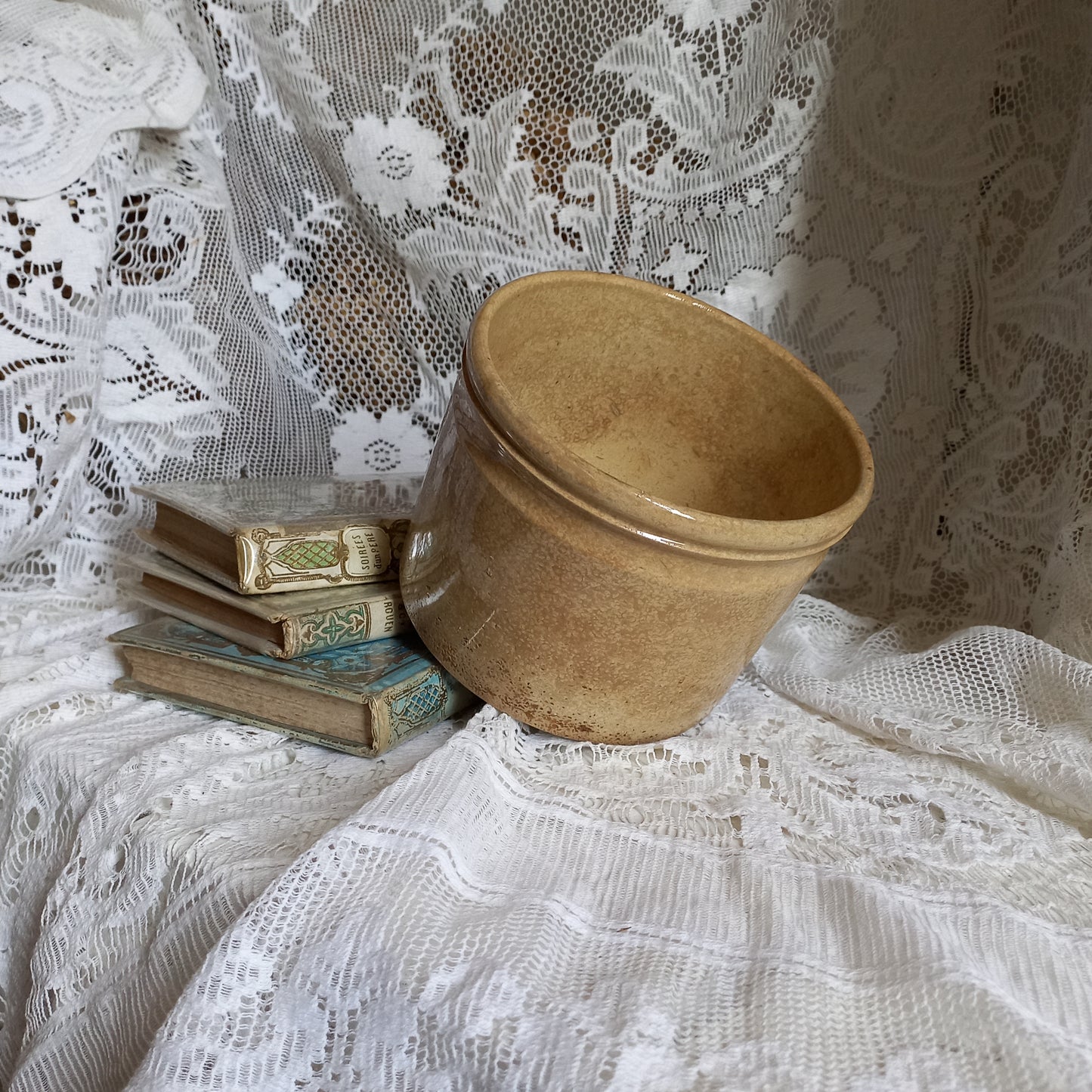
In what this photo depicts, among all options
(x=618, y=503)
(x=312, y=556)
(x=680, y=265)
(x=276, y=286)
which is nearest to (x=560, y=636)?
(x=618, y=503)

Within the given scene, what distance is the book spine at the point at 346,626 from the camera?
681mm

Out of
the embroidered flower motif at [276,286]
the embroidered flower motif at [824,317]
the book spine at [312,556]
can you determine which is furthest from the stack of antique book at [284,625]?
the embroidered flower motif at [824,317]

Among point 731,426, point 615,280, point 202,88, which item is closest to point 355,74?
point 202,88

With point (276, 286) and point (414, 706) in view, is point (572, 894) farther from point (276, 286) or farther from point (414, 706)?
point (276, 286)

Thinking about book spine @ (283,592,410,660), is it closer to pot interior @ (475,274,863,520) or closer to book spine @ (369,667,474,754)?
book spine @ (369,667,474,754)

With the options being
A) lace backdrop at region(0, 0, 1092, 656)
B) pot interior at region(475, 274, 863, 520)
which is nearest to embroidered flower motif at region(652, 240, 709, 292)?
lace backdrop at region(0, 0, 1092, 656)

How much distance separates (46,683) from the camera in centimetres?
75

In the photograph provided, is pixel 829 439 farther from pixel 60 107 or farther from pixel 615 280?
pixel 60 107

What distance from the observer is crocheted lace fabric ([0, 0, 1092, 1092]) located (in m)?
0.48

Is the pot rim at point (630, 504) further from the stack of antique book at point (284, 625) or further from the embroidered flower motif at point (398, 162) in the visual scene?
the embroidered flower motif at point (398, 162)

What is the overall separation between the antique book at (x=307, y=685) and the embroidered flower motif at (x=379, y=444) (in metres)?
0.31

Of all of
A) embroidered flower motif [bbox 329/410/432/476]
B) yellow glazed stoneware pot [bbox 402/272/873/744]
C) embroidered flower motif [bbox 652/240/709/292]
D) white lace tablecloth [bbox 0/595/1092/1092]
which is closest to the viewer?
white lace tablecloth [bbox 0/595/1092/1092]

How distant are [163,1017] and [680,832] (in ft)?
0.97

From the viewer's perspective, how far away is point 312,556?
72cm
